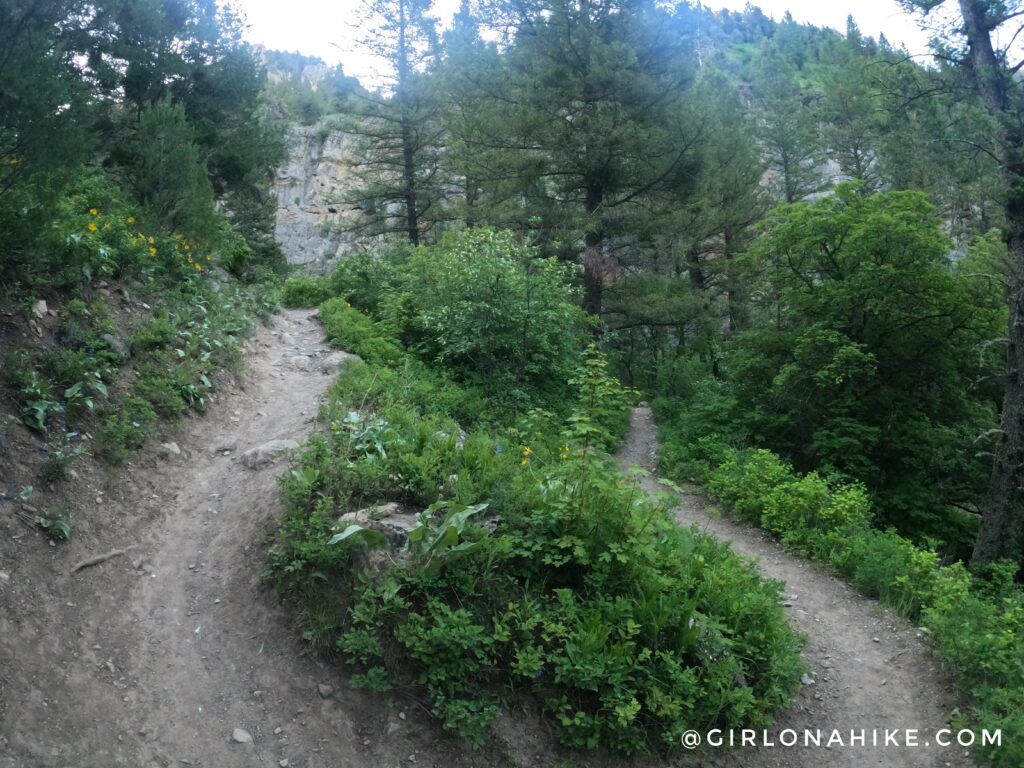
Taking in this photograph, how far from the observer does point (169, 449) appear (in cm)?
679

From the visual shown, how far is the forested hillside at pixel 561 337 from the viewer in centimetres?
473

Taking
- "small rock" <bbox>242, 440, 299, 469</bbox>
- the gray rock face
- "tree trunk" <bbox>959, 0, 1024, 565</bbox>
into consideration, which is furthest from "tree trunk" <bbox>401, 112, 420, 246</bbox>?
the gray rock face

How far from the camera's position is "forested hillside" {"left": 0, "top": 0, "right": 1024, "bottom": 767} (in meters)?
4.73

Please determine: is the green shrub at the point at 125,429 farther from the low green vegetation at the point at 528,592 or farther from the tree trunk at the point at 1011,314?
the tree trunk at the point at 1011,314

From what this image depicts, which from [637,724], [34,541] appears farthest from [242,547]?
[637,724]

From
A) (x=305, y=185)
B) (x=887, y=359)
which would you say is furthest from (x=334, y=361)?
(x=305, y=185)

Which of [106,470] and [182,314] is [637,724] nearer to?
[106,470]

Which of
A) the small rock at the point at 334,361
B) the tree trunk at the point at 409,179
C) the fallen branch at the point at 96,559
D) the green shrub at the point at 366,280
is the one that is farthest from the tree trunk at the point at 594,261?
the fallen branch at the point at 96,559

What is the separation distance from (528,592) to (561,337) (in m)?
7.27

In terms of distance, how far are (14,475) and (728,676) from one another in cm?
549

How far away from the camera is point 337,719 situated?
13.7 ft

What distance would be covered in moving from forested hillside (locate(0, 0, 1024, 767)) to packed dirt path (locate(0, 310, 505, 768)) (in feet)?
0.86

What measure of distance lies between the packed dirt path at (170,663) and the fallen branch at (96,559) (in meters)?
0.03

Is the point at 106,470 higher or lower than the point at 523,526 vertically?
higher
